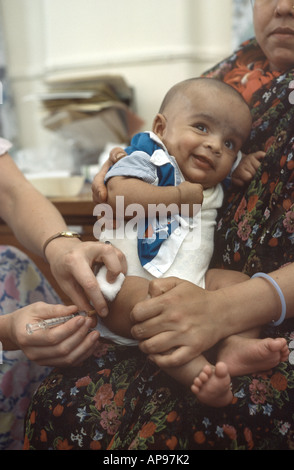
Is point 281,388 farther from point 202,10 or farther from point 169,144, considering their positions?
point 202,10

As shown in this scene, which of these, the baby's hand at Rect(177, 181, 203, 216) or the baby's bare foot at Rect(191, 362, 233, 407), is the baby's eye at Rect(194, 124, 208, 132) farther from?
the baby's bare foot at Rect(191, 362, 233, 407)

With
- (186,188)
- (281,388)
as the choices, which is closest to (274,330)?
(281,388)

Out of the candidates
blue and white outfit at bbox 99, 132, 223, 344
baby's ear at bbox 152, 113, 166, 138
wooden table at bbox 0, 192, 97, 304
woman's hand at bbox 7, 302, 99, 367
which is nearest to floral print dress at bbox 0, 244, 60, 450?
wooden table at bbox 0, 192, 97, 304

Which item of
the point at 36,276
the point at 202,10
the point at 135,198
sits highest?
the point at 202,10

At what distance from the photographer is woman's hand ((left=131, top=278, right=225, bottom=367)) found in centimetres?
38

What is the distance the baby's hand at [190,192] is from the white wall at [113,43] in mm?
184

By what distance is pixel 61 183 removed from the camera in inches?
32.3

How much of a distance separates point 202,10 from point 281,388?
594 mm

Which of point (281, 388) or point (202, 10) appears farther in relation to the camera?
point (202, 10)

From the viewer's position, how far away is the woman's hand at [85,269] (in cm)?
43

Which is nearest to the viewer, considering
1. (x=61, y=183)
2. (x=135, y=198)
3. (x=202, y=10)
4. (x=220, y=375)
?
(x=220, y=375)

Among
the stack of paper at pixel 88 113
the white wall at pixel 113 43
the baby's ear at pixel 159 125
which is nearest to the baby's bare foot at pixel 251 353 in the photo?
the baby's ear at pixel 159 125

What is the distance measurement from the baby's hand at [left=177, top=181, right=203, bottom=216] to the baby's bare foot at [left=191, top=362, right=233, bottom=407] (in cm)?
17

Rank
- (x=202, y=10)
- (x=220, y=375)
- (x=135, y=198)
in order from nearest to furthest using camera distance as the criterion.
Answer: (x=220, y=375) → (x=135, y=198) → (x=202, y=10)
